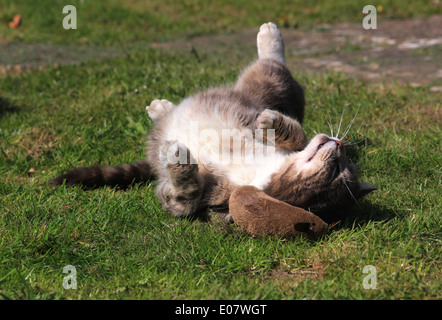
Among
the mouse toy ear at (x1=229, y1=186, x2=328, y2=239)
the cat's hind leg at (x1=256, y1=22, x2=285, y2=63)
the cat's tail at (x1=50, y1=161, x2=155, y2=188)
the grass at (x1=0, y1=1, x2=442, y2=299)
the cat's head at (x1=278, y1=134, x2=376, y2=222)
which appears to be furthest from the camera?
the cat's hind leg at (x1=256, y1=22, x2=285, y2=63)

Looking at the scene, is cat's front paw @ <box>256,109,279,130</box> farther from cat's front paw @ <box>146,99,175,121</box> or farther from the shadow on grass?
cat's front paw @ <box>146,99,175,121</box>

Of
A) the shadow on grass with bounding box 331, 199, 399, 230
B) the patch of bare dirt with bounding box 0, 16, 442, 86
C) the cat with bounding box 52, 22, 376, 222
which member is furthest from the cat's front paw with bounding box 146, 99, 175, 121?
the patch of bare dirt with bounding box 0, 16, 442, 86

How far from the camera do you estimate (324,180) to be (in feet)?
11.3

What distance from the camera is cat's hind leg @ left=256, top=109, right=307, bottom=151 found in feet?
12.7

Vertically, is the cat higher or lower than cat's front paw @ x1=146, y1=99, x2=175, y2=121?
lower

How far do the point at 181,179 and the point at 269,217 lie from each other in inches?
26.8

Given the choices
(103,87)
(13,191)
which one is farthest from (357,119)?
(13,191)

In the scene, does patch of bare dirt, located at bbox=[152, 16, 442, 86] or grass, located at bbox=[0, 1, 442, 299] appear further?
patch of bare dirt, located at bbox=[152, 16, 442, 86]

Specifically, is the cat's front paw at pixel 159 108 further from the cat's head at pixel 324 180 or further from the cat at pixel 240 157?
the cat's head at pixel 324 180

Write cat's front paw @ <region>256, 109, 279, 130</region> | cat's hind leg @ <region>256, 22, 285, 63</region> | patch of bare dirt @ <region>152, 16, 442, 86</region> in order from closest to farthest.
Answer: cat's front paw @ <region>256, 109, 279, 130</region> → cat's hind leg @ <region>256, 22, 285, 63</region> → patch of bare dirt @ <region>152, 16, 442, 86</region>

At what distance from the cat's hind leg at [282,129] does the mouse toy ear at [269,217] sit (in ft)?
2.27

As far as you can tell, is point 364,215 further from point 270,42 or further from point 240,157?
point 270,42

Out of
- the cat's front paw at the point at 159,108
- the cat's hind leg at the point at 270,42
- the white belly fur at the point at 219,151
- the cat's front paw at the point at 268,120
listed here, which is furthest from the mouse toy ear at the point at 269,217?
the cat's hind leg at the point at 270,42

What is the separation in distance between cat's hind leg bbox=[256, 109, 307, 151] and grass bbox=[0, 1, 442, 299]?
66 cm
